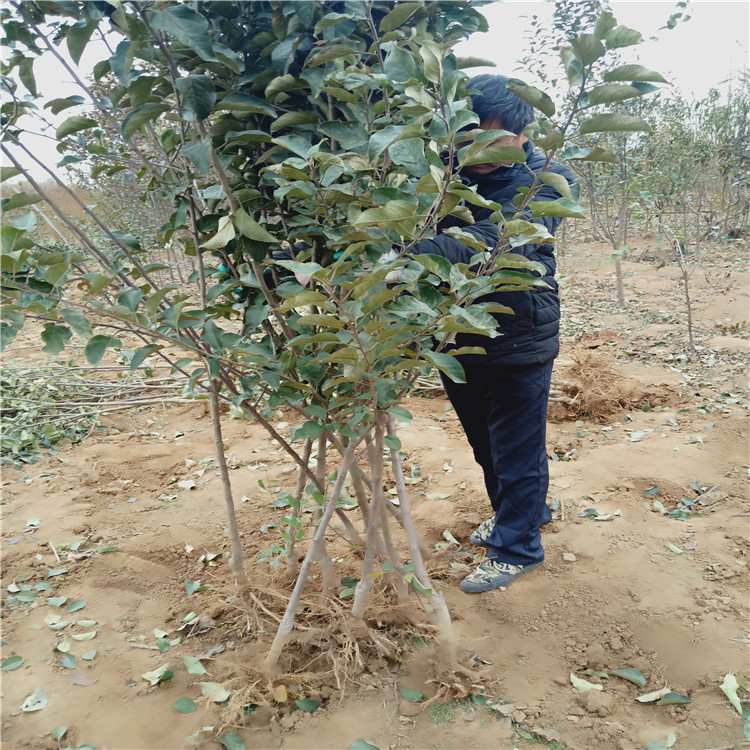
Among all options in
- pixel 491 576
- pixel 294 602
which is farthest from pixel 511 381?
pixel 294 602

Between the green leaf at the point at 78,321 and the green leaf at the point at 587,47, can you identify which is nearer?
the green leaf at the point at 587,47

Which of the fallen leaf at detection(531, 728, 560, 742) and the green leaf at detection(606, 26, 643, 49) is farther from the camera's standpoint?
the fallen leaf at detection(531, 728, 560, 742)

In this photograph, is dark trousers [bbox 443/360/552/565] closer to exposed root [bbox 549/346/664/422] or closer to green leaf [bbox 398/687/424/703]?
green leaf [bbox 398/687/424/703]

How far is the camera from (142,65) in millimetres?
1928

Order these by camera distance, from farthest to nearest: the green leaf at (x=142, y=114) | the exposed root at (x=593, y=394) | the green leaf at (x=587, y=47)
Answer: the exposed root at (x=593, y=394), the green leaf at (x=142, y=114), the green leaf at (x=587, y=47)

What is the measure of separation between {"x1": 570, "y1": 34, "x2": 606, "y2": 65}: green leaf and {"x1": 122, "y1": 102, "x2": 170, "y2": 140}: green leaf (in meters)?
0.90

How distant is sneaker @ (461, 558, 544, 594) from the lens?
234 centimetres

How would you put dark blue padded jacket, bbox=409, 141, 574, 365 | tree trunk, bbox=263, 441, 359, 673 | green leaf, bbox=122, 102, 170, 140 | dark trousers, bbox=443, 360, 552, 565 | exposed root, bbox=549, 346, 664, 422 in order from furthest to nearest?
1. exposed root, bbox=549, 346, 664, 422
2. dark trousers, bbox=443, 360, 552, 565
3. dark blue padded jacket, bbox=409, 141, 574, 365
4. tree trunk, bbox=263, 441, 359, 673
5. green leaf, bbox=122, 102, 170, 140

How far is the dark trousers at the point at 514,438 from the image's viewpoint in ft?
7.35

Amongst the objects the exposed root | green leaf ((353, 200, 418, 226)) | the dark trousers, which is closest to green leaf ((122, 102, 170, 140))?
green leaf ((353, 200, 418, 226))

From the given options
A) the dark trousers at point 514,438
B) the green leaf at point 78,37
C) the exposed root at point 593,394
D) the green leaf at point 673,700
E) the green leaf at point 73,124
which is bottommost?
the green leaf at point 673,700

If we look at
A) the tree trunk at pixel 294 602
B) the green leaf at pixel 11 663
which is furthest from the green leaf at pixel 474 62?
the green leaf at pixel 11 663

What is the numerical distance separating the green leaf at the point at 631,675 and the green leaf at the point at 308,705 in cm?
97

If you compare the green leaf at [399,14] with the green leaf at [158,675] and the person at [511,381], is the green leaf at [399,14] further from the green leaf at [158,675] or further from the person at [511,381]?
the green leaf at [158,675]
